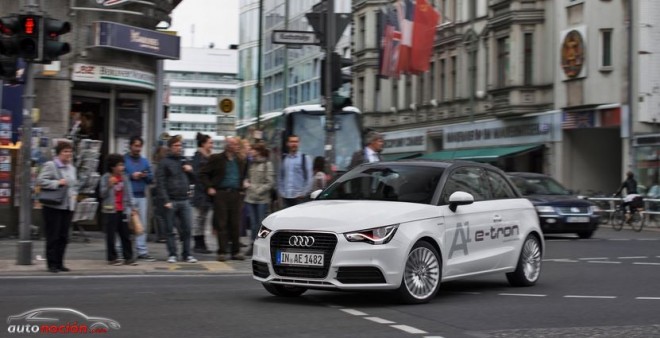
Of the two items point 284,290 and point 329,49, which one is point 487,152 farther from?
point 284,290

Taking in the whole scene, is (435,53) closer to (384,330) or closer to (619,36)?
(619,36)

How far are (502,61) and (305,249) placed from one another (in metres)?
37.8

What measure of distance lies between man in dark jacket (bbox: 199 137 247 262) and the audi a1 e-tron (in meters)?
4.17

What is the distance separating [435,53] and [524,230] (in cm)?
4338

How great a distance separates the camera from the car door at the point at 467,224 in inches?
451

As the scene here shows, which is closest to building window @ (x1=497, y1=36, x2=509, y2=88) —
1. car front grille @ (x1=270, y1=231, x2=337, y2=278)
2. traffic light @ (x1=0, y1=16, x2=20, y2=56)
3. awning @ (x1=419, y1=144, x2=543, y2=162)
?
awning @ (x1=419, y1=144, x2=543, y2=162)

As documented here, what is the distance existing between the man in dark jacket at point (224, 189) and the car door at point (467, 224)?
496 centimetres

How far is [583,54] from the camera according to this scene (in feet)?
134

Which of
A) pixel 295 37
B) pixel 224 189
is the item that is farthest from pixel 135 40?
pixel 224 189

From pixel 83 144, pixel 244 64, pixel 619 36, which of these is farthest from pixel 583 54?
pixel 244 64

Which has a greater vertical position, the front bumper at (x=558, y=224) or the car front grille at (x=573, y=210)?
the car front grille at (x=573, y=210)

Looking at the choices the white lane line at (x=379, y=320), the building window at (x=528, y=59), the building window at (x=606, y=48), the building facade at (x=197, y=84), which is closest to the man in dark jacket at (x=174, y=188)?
the white lane line at (x=379, y=320)

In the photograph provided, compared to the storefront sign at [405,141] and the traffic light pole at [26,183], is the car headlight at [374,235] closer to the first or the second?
the traffic light pole at [26,183]

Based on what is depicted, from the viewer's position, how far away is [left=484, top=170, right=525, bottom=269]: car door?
40.4 ft
